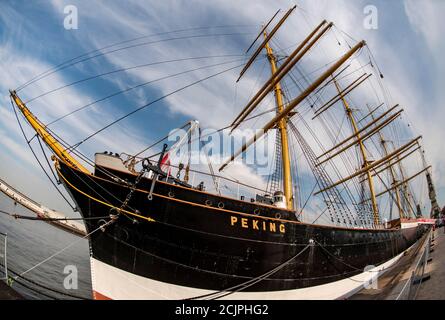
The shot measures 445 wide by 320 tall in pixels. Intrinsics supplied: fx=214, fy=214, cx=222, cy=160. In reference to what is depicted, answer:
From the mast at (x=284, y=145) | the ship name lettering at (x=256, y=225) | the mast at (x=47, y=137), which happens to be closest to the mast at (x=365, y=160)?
the mast at (x=284, y=145)

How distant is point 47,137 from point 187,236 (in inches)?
221

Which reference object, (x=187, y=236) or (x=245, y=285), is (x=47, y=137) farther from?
(x=245, y=285)

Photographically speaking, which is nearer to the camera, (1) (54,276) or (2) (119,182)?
(2) (119,182)

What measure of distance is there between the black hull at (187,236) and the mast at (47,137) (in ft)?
0.84

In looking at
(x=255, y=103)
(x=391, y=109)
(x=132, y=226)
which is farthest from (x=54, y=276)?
(x=391, y=109)

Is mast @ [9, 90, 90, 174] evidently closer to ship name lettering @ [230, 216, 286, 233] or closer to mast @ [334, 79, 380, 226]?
ship name lettering @ [230, 216, 286, 233]

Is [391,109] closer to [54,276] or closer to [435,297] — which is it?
[435,297]

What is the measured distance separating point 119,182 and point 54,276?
1298cm

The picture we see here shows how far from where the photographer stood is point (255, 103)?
15.1 metres

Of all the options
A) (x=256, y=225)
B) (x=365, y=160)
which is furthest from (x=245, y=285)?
(x=365, y=160)

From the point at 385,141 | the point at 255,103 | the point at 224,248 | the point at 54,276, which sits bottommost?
the point at 54,276

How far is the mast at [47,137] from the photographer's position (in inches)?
278

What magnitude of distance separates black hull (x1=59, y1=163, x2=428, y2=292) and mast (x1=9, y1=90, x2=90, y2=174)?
0.84ft
